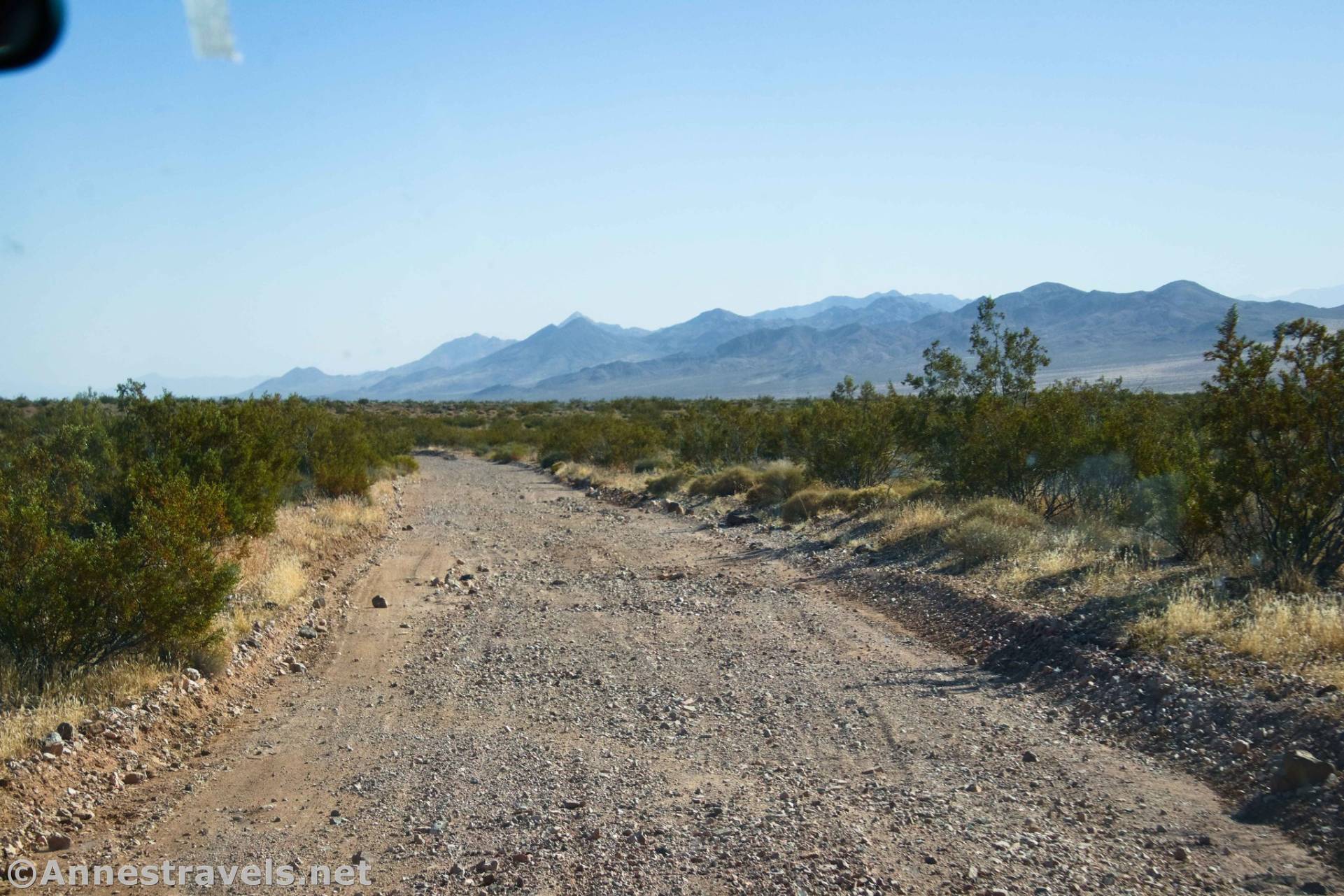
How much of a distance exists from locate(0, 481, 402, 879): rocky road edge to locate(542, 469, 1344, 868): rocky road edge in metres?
7.14

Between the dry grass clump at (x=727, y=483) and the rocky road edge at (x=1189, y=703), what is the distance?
1395cm

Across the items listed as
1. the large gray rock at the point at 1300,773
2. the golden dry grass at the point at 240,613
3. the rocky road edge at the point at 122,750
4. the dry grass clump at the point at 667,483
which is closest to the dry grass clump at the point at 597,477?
the dry grass clump at the point at 667,483

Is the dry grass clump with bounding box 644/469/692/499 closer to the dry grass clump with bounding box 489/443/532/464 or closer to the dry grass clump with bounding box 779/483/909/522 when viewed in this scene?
the dry grass clump with bounding box 779/483/909/522

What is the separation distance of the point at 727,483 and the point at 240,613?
16.7m

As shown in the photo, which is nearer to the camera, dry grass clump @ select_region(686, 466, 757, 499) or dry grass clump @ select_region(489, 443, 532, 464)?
dry grass clump @ select_region(686, 466, 757, 499)

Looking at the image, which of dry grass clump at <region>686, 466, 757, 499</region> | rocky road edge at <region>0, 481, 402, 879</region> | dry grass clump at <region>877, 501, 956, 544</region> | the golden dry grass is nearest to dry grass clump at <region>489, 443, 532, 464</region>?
dry grass clump at <region>686, 466, 757, 499</region>

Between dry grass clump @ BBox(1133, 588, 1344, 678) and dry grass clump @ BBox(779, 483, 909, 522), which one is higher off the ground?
dry grass clump @ BBox(1133, 588, 1344, 678)

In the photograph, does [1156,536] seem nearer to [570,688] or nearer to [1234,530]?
[1234,530]

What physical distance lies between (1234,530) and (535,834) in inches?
368

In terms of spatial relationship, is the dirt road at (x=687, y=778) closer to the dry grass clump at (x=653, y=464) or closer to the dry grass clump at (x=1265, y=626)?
the dry grass clump at (x=1265, y=626)

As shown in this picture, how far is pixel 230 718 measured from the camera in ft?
28.5

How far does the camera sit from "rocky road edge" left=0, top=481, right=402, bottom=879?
242 inches

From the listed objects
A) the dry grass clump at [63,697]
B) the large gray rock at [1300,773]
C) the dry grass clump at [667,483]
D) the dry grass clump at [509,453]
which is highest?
the dry grass clump at [63,697]

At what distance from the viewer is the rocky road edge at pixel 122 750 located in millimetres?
6156
